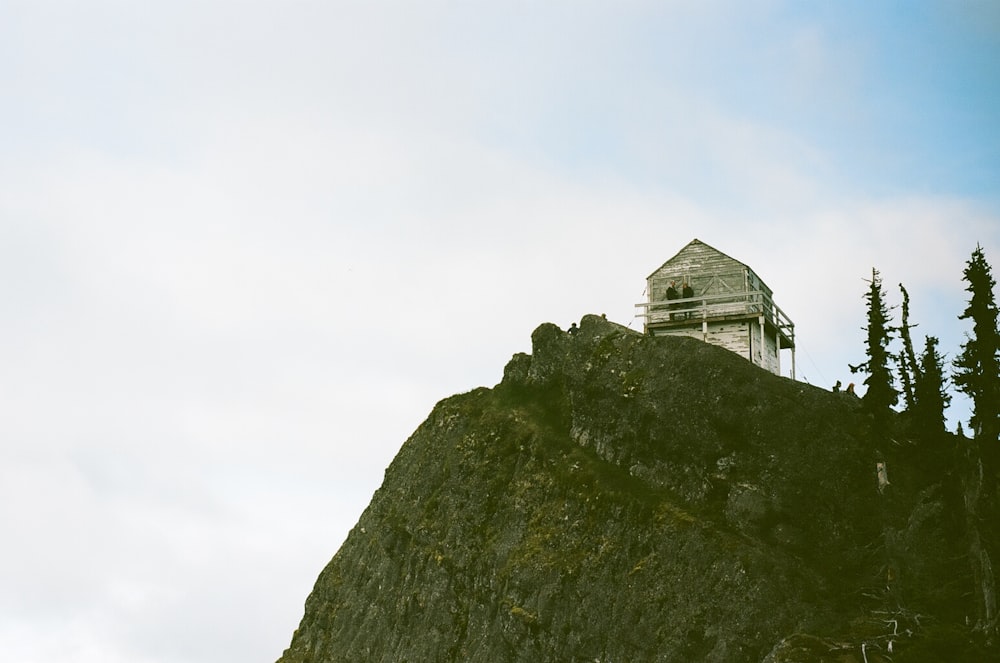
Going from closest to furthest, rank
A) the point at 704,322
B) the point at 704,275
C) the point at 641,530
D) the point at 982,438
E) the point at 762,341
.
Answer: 1. the point at 982,438
2. the point at 641,530
3. the point at 762,341
4. the point at 704,322
5. the point at 704,275

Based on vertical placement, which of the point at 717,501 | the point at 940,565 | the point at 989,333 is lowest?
the point at 940,565

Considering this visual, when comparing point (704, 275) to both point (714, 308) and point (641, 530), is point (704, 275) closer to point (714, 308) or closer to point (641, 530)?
point (714, 308)

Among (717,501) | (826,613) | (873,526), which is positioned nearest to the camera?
(826,613)

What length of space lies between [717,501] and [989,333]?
1522 cm

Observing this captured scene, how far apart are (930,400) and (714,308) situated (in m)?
18.0

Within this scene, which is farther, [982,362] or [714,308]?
[714,308]

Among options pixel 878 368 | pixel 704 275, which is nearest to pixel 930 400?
pixel 878 368

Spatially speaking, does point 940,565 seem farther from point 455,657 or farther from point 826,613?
point 455,657

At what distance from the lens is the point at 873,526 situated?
158ft

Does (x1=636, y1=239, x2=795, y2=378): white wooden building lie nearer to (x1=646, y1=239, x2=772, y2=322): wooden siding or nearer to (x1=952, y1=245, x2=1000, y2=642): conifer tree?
(x1=646, y1=239, x2=772, y2=322): wooden siding

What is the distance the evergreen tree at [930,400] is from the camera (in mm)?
47875

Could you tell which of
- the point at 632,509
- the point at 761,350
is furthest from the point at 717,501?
the point at 761,350

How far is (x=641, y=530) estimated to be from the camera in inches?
1999

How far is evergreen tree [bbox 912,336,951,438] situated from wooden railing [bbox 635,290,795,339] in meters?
13.7
